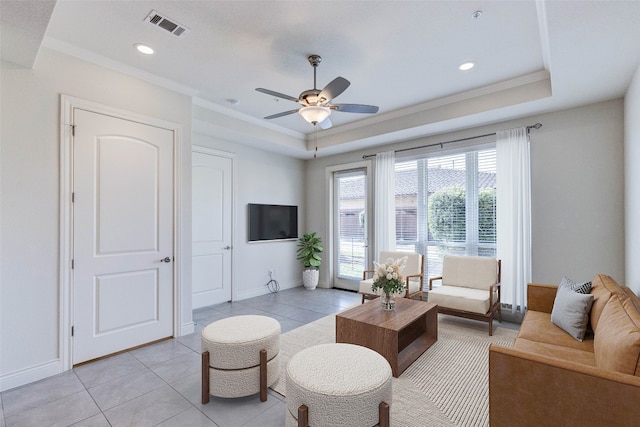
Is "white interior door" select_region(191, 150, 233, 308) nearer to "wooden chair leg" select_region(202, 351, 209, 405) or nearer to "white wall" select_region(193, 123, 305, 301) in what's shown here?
"white wall" select_region(193, 123, 305, 301)

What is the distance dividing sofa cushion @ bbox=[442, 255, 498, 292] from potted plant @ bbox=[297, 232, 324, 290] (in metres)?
2.50

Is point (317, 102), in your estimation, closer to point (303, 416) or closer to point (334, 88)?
point (334, 88)

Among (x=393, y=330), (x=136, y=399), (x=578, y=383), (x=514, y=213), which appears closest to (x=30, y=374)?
(x=136, y=399)

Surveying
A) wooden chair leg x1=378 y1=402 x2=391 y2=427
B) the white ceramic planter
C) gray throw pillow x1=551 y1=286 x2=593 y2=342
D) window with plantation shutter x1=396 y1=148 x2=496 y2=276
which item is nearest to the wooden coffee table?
wooden chair leg x1=378 y1=402 x2=391 y2=427

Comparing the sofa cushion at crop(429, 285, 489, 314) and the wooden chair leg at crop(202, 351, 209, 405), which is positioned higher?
the sofa cushion at crop(429, 285, 489, 314)

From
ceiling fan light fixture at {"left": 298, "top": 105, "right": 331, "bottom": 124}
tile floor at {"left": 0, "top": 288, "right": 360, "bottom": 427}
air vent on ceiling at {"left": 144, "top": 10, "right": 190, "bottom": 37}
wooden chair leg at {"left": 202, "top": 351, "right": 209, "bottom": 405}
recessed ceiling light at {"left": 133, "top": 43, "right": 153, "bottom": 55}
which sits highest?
air vent on ceiling at {"left": 144, "top": 10, "right": 190, "bottom": 37}

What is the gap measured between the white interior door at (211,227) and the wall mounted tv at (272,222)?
0.49 m

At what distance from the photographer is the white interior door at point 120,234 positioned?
282cm

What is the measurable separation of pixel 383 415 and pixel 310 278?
4363 millimetres

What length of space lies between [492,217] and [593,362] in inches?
99.0

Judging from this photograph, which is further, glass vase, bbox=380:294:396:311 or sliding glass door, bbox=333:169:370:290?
sliding glass door, bbox=333:169:370:290

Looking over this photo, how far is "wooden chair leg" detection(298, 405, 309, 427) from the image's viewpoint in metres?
1.54

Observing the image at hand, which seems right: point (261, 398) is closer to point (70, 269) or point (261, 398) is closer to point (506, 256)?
point (70, 269)

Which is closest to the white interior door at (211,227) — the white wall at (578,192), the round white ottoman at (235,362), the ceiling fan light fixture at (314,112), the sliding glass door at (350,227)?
the sliding glass door at (350,227)
